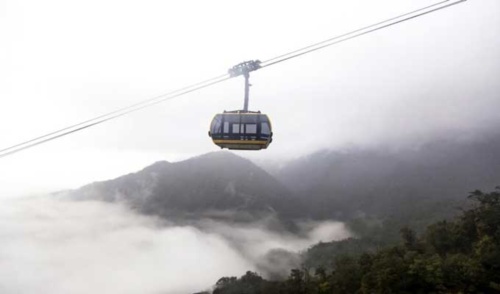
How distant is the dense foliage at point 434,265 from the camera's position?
180 ft

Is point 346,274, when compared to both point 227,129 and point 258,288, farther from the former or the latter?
point 227,129

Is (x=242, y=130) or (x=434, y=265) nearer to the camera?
(x=242, y=130)

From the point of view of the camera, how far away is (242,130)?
69.1 feet

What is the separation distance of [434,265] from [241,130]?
4558cm

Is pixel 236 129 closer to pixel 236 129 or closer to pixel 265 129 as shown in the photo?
pixel 236 129

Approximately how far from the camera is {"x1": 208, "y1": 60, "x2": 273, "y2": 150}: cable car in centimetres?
2084

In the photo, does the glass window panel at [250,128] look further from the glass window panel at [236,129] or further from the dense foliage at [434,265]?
the dense foliage at [434,265]

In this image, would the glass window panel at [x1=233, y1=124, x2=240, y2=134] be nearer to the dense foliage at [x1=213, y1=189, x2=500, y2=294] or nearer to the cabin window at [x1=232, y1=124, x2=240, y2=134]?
the cabin window at [x1=232, y1=124, x2=240, y2=134]

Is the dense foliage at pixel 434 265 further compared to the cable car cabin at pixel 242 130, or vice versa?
the dense foliage at pixel 434 265

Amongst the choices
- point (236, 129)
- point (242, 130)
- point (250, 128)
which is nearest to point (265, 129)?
point (250, 128)

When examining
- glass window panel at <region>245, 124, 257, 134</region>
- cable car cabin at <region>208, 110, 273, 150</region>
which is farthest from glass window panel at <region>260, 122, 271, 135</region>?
glass window panel at <region>245, 124, 257, 134</region>

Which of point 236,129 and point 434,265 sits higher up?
point 236,129

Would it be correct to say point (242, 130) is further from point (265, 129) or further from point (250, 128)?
point (265, 129)

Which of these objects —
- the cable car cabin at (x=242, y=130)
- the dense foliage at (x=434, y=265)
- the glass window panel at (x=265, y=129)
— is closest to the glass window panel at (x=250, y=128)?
the cable car cabin at (x=242, y=130)
